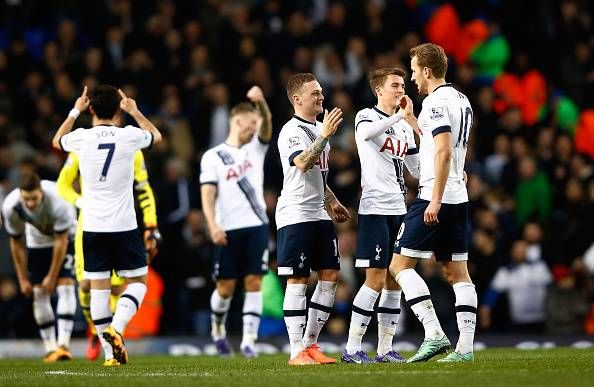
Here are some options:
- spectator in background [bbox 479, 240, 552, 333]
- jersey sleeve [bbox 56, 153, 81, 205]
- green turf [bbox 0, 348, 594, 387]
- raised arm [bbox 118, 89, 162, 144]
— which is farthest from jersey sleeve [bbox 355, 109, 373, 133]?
spectator in background [bbox 479, 240, 552, 333]

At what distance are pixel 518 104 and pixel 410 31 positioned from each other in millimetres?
2489

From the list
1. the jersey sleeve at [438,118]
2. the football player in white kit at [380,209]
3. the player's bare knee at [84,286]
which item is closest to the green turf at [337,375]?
the football player in white kit at [380,209]

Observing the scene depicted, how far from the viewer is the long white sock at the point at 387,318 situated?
12.4 metres

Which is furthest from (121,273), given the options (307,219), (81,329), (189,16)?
(189,16)

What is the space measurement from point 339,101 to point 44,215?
7076 mm

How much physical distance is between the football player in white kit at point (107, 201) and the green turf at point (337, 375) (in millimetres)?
580

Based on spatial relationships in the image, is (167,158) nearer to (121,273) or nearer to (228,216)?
(228,216)

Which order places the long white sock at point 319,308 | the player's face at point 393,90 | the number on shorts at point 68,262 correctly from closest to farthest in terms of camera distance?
1. the long white sock at point 319,308
2. the player's face at point 393,90
3. the number on shorts at point 68,262

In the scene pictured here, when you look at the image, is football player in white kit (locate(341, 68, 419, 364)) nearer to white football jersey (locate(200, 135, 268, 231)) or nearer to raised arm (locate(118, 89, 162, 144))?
raised arm (locate(118, 89, 162, 144))

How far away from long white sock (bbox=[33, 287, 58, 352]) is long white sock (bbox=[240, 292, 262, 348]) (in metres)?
2.46

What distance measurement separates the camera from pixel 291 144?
39.1ft

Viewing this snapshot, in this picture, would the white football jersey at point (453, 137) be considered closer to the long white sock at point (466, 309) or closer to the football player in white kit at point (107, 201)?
the long white sock at point (466, 309)

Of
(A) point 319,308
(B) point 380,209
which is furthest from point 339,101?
(A) point 319,308

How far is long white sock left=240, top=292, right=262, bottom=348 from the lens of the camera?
15.6 m
